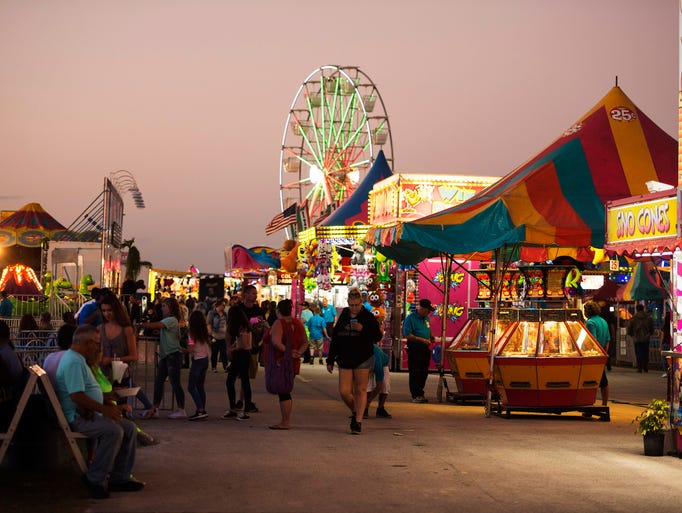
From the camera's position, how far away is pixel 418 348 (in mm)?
18609

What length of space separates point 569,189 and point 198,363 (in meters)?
5.79

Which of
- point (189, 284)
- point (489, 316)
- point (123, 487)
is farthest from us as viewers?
point (189, 284)

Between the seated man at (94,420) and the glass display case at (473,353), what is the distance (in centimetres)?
939

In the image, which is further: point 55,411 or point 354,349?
point 354,349

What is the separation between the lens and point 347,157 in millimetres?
43969

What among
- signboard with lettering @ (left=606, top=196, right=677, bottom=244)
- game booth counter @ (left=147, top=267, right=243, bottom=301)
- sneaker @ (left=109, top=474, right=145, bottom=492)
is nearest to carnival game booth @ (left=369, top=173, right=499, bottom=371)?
signboard with lettering @ (left=606, top=196, right=677, bottom=244)

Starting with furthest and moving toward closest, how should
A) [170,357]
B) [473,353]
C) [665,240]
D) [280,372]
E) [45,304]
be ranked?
[45,304] → [473,353] → [170,357] → [280,372] → [665,240]

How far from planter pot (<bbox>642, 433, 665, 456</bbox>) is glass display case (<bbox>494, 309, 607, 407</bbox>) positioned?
432cm

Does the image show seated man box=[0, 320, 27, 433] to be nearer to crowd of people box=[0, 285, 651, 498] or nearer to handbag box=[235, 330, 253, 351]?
crowd of people box=[0, 285, 651, 498]

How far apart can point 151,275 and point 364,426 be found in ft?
171

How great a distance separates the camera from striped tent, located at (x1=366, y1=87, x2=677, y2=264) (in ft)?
51.8

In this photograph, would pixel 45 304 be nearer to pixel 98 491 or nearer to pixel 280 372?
pixel 280 372

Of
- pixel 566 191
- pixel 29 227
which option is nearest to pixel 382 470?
pixel 566 191

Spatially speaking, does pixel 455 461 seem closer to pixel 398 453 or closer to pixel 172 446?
pixel 398 453
